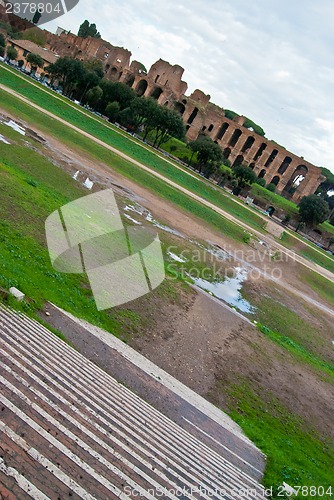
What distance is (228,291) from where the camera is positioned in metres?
20.3

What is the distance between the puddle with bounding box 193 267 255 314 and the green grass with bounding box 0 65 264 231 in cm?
2413

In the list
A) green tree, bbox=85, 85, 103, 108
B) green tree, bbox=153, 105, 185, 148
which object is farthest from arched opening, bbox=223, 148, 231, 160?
green tree, bbox=85, 85, 103, 108

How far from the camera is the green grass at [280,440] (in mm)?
8414

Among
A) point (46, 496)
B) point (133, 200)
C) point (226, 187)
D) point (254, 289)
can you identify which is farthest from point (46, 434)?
point (226, 187)

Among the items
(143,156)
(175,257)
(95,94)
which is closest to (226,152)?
(95,94)

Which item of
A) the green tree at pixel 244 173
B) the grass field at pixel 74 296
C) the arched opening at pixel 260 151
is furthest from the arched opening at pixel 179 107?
the grass field at pixel 74 296

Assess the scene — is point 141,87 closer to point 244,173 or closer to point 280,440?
point 244,173

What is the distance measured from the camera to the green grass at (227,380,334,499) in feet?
27.6

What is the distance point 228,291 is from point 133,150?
3064 centimetres

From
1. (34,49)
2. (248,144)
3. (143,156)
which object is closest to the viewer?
(143,156)

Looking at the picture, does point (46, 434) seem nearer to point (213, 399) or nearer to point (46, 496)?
point (46, 496)

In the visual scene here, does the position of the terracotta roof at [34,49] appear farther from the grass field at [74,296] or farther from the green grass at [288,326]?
the green grass at [288,326]

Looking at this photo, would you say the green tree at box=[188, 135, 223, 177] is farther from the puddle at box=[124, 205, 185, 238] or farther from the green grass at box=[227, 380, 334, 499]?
the green grass at box=[227, 380, 334, 499]

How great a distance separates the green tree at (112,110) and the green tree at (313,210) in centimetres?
3075
